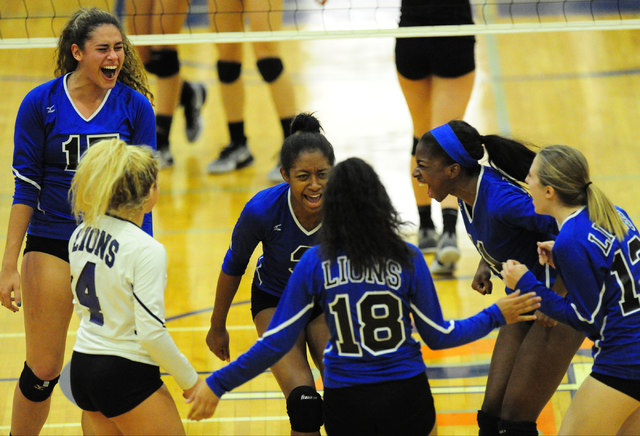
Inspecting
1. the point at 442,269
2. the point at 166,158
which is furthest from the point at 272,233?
the point at 166,158

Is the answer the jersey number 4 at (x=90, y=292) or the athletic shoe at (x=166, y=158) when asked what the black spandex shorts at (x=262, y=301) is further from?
the athletic shoe at (x=166, y=158)

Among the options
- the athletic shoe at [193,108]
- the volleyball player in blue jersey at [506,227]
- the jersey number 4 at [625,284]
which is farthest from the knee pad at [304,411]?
the athletic shoe at [193,108]

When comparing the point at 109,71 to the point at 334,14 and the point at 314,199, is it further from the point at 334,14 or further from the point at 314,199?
the point at 334,14

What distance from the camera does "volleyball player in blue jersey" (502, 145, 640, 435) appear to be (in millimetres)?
3363

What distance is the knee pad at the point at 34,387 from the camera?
13.1 feet

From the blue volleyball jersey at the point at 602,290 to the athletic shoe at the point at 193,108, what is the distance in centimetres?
532

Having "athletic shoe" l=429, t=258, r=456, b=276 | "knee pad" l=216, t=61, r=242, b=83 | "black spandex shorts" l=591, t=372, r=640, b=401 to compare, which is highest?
"knee pad" l=216, t=61, r=242, b=83

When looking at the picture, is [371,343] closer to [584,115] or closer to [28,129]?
[28,129]

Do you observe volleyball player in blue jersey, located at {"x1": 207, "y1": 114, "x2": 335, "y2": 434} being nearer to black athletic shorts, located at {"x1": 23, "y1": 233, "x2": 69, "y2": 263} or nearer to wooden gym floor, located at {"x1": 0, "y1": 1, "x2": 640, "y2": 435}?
black athletic shorts, located at {"x1": 23, "y1": 233, "x2": 69, "y2": 263}

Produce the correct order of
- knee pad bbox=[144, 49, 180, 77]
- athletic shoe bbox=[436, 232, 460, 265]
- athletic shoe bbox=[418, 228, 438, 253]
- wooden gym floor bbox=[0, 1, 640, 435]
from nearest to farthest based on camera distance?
wooden gym floor bbox=[0, 1, 640, 435] < athletic shoe bbox=[436, 232, 460, 265] < athletic shoe bbox=[418, 228, 438, 253] < knee pad bbox=[144, 49, 180, 77]

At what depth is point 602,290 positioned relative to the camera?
11.1ft

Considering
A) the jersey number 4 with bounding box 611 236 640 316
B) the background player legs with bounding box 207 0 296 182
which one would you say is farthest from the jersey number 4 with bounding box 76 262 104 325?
the background player legs with bounding box 207 0 296 182

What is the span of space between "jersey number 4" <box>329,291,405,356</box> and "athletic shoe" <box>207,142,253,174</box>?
4927mm

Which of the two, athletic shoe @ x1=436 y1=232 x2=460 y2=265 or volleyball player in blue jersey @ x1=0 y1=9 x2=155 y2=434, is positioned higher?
volleyball player in blue jersey @ x1=0 y1=9 x2=155 y2=434
